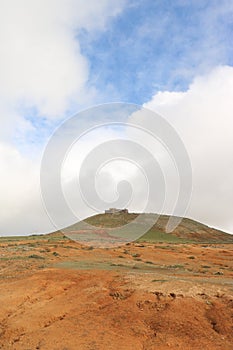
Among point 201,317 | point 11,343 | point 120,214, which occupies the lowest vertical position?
point 11,343

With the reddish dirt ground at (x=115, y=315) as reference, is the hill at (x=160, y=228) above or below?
above

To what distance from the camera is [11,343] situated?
33.0 ft

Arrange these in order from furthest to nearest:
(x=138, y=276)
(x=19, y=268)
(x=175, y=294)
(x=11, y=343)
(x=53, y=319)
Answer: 1. (x=19, y=268)
2. (x=138, y=276)
3. (x=175, y=294)
4. (x=53, y=319)
5. (x=11, y=343)

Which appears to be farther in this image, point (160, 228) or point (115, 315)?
point (160, 228)

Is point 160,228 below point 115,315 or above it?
above

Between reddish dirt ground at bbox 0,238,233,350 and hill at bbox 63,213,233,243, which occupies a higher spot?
hill at bbox 63,213,233,243

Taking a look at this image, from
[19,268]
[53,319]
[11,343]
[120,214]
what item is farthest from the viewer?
[120,214]

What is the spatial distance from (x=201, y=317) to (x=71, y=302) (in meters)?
5.14

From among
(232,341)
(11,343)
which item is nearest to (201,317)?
(232,341)

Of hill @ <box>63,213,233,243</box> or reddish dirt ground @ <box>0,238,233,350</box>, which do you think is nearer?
reddish dirt ground @ <box>0,238,233,350</box>

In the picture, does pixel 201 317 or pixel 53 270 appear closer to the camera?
pixel 201 317

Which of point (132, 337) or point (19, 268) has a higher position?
point (19, 268)

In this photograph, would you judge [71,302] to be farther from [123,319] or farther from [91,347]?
[91,347]

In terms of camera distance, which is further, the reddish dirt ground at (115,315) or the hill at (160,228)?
the hill at (160,228)
